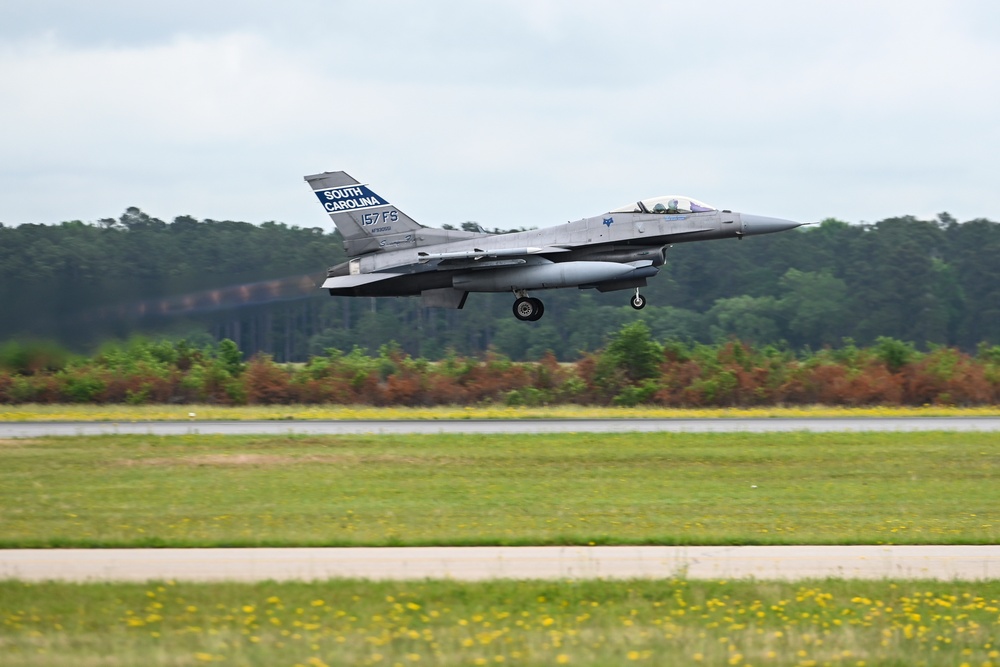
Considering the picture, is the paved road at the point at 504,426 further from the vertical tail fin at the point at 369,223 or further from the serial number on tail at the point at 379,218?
the serial number on tail at the point at 379,218

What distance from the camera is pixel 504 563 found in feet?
46.2

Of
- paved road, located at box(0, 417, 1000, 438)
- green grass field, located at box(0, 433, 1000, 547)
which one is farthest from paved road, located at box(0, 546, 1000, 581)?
paved road, located at box(0, 417, 1000, 438)

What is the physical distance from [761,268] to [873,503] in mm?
60206

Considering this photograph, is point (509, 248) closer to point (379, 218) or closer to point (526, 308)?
point (526, 308)

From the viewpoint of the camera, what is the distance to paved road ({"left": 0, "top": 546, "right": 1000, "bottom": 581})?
1333 centimetres

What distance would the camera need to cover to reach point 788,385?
4316 cm

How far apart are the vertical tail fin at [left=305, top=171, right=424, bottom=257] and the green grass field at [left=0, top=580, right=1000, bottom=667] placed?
67.7 ft

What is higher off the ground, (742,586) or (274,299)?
(274,299)

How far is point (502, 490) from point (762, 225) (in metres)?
12.9

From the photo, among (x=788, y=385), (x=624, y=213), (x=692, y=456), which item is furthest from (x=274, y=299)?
(x=788, y=385)

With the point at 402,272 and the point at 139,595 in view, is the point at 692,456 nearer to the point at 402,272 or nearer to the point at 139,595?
the point at 402,272

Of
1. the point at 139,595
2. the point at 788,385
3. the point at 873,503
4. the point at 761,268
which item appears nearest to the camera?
the point at 139,595

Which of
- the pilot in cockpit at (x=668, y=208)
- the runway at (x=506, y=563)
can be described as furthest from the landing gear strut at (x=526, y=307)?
the runway at (x=506, y=563)

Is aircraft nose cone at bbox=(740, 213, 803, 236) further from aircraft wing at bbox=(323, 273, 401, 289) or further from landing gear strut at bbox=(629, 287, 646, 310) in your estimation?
aircraft wing at bbox=(323, 273, 401, 289)
